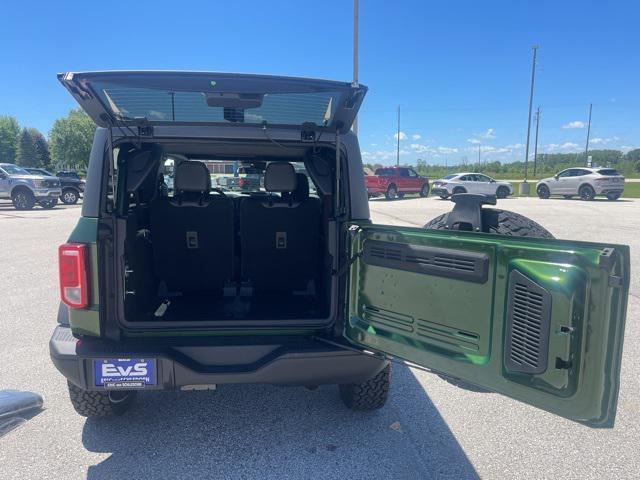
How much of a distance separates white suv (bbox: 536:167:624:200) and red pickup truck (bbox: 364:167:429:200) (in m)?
7.39

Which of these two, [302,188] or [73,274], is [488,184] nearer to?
[302,188]

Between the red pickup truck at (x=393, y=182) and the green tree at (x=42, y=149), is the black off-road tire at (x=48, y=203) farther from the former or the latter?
the green tree at (x=42, y=149)

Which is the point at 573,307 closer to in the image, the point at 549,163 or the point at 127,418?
the point at 127,418

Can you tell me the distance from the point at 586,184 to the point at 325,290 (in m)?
25.5

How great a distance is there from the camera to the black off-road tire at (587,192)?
2425 centimetres

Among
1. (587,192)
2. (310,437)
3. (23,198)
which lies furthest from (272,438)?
(587,192)

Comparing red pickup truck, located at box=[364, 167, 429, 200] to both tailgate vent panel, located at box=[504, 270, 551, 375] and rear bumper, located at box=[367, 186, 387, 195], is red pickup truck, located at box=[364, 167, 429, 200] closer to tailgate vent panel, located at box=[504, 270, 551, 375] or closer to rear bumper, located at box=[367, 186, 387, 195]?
rear bumper, located at box=[367, 186, 387, 195]

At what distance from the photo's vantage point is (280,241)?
3695mm

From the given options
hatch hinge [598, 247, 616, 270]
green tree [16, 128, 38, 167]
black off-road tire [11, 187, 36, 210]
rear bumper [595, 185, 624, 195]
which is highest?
green tree [16, 128, 38, 167]

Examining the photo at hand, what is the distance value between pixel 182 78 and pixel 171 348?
4.63 feet

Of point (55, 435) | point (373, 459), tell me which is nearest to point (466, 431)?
point (373, 459)

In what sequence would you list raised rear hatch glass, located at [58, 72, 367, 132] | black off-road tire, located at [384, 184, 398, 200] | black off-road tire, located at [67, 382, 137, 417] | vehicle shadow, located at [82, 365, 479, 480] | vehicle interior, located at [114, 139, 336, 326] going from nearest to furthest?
raised rear hatch glass, located at [58, 72, 367, 132], vehicle shadow, located at [82, 365, 479, 480], black off-road tire, located at [67, 382, 137, 417], vehicle interior, located at [114, 139, 336, 326], black off-road tire, located at [384, 184, 398, 200]

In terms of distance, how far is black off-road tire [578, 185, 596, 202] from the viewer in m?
24.3

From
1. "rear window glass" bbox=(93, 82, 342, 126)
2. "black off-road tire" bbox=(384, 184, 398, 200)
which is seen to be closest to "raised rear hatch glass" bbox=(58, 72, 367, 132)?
"rear window glass" bbox=(93, 82, 342, 126)
